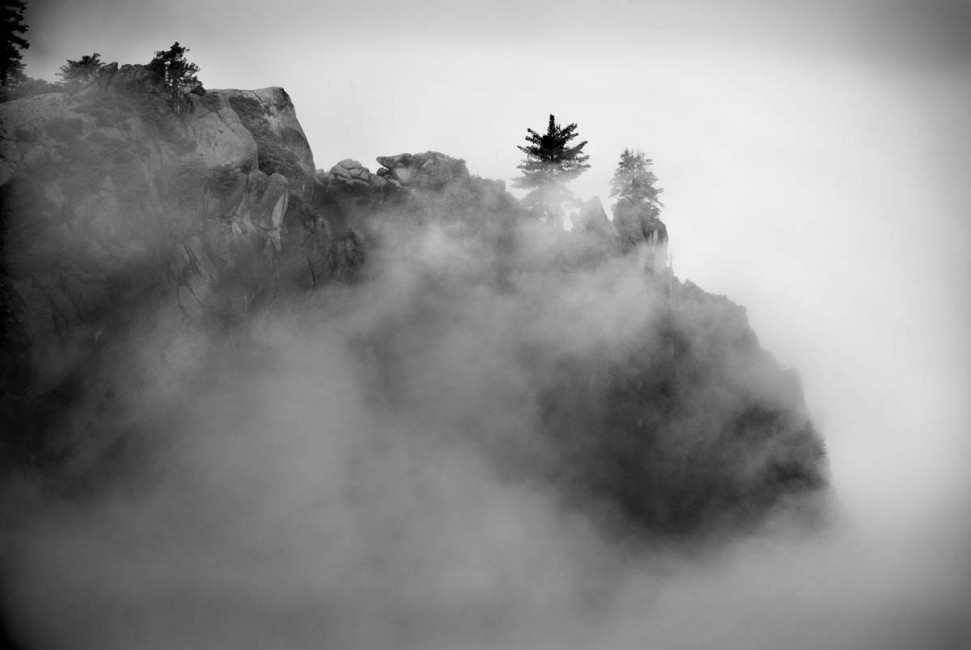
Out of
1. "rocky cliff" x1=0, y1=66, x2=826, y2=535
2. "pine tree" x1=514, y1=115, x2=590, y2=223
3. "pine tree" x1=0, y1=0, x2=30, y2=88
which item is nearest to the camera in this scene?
"pine tree" x1=0, y1=0, x2=30, y2=88

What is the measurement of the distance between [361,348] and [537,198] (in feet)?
80.3

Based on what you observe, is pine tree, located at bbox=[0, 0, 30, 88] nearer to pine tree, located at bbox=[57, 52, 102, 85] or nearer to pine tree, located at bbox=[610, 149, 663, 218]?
pine tree, located at bbox=[57, 52, 102, 85]

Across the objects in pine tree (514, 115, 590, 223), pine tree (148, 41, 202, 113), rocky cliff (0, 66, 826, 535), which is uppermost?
pine tree (514, 115, 590, 223)

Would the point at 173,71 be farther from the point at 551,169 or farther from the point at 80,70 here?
the point at 551,169

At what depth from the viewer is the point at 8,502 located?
35625 mm

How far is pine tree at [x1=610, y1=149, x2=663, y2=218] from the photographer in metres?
59.9

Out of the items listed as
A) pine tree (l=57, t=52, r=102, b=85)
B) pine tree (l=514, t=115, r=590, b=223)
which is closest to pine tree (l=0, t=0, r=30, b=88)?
pine tree (l=57, t=52, r=102, b=85)

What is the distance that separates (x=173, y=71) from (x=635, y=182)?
44.0m

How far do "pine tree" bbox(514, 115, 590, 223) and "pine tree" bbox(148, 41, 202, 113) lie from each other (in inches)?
1239

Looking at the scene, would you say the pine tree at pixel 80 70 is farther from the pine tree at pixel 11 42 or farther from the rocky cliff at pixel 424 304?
the pine tree at pixel 11 42

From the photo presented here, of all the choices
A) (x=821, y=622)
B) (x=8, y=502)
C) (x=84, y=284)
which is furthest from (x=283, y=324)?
(x=821, y=622)

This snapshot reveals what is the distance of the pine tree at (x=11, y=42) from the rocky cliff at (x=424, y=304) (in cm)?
449

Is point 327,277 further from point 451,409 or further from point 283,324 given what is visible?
point 451,409

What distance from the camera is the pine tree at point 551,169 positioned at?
190 ft
